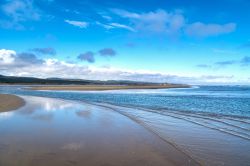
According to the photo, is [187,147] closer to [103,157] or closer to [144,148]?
[144,148]

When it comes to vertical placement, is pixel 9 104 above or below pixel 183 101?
below

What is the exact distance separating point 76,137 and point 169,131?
4649 millimetres

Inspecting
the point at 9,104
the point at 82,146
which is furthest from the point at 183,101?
the point at 82,146

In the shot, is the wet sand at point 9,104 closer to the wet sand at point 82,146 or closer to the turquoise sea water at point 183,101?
the wet sand at point 82,146

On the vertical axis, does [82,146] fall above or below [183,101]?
below

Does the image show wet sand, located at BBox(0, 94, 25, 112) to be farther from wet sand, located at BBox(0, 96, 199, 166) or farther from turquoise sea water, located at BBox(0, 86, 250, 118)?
turquoise sea water, located at BBox(0, 86, 250, 118)

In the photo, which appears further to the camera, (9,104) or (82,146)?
(9,104)

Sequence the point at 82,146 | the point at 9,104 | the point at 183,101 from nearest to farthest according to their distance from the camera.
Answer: the point at 82,146
the point at 9,104
the point at 183,101

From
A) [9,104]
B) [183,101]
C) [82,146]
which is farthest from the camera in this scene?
[183,101]

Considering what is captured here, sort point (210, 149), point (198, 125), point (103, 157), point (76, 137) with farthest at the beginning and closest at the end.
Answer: point (198, 125), point (76, 137), point (210, 149), point (103, 157)

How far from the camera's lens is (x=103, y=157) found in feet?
27.9

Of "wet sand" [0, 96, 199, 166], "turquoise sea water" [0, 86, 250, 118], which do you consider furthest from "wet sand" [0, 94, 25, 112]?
"turquoise sea water" [0, 86, 250, 118]

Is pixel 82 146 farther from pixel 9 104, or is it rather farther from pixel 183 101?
pixel 183 101

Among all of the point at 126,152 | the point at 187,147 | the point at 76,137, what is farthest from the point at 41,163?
the point at 187,147
